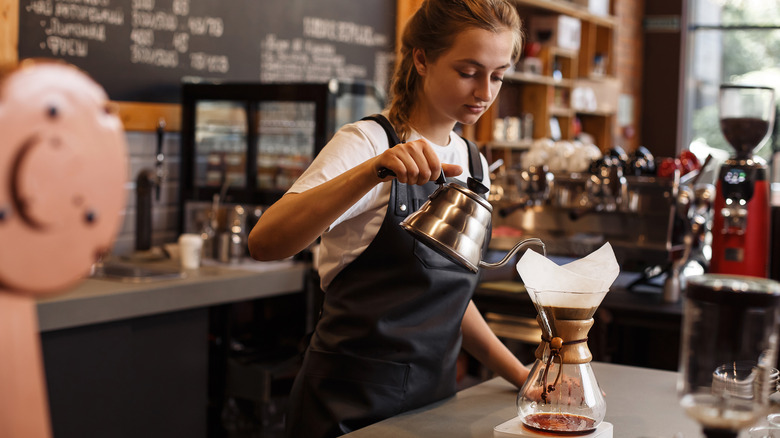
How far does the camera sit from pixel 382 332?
5.07 ft

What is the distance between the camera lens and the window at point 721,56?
7844 millimetres

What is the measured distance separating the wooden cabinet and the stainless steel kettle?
485 cm

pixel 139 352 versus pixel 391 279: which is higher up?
pixel 391 279

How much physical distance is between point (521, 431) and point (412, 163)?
446mm

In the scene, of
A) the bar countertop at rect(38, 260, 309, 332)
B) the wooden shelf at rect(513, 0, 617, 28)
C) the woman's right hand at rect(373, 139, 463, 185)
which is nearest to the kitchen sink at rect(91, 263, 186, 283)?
the bar countertop at rect(38, 260, 309, 332)

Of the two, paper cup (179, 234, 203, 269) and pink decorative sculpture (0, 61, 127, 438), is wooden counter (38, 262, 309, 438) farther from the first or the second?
pink decorative sculpture (0, 61, 127, 438)

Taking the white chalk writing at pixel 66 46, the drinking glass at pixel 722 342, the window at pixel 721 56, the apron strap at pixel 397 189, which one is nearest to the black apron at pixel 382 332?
the apron strap at pixel 397 189

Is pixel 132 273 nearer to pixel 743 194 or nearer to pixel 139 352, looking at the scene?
pixel 139 352

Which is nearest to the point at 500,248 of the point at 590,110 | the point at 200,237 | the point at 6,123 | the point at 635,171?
the point at 635,171

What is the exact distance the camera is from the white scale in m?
1.24

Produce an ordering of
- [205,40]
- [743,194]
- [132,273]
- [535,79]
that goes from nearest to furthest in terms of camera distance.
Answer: [743,194]
[132,273]
[205,40]
[535,79]

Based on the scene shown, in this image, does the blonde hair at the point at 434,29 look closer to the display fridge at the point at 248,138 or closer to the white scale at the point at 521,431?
the white scale at the point at 521,431

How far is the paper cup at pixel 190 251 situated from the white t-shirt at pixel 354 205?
165 cm

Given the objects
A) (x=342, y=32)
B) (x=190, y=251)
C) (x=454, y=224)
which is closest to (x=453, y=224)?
(x=454, y=224)
